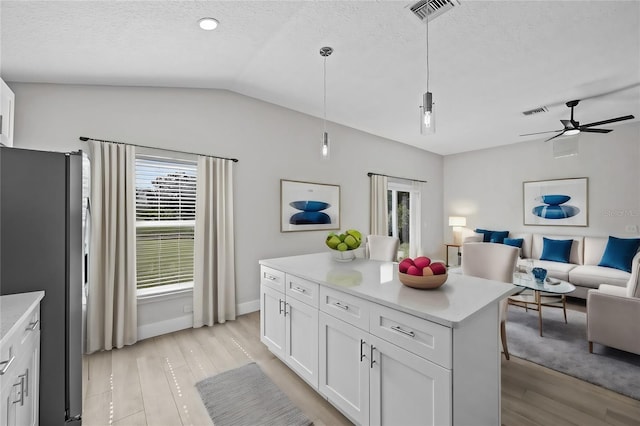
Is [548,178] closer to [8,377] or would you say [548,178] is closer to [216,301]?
[216,301]

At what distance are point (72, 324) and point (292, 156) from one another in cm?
322

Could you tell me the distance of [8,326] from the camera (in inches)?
45.9

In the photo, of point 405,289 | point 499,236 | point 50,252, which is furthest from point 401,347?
point 499,236

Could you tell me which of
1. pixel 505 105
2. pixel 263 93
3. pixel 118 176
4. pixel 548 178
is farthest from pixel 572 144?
pixel 118 176

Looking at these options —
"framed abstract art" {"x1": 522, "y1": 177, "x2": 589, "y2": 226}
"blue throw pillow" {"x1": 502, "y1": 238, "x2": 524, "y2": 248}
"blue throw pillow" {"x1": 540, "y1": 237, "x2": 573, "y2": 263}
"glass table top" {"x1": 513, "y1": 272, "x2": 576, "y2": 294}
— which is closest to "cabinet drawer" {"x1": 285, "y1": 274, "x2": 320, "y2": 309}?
"glass table top" {"x1": 513, "y1": 272, "x2": 576, "y2": 294}

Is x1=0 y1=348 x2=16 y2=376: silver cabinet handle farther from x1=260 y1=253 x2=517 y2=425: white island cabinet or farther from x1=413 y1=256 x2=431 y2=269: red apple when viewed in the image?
x1=413 y1=256 x2=431 y2=269: red apple

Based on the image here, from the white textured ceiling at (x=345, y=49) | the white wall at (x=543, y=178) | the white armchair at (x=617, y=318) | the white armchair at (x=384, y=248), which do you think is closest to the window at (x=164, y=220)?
the white textured ceiling at (x=345, y=49)

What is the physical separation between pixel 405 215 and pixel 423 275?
506cm

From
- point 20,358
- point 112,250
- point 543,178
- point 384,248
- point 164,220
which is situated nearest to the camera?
point 20,358

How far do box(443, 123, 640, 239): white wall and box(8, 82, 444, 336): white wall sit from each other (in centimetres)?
237

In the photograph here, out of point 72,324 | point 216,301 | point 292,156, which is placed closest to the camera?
point 72,324

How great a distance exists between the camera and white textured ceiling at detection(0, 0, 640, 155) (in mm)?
1986

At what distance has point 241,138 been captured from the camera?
378 centimetres

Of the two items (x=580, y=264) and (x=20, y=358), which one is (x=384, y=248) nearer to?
(x=20, y=358)
